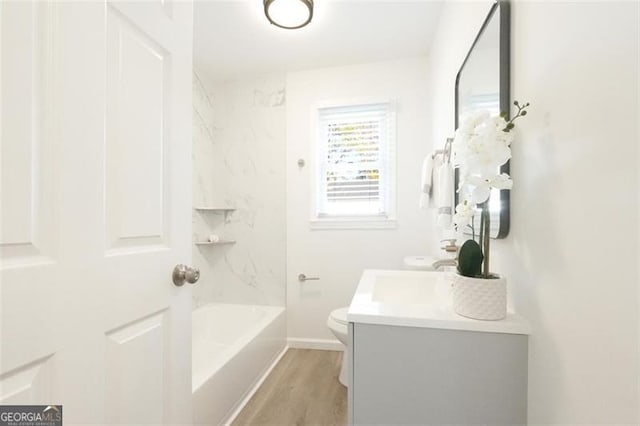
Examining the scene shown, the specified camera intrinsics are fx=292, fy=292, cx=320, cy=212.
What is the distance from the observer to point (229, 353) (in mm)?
1780

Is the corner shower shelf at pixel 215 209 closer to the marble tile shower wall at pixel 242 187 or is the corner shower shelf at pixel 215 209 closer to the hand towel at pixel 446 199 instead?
the marble tile shower wall at pixel 242 187

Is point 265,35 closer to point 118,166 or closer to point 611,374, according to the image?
point 118,166

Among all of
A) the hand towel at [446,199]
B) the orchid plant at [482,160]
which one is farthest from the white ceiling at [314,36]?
the orchid plant at [482,160]

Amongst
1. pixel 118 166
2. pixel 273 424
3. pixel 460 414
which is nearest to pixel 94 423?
pixel 118 166

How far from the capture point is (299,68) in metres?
2.59

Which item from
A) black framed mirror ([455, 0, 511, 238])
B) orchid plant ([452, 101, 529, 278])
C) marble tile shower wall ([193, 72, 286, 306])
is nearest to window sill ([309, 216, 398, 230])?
marble tile shower wall ([193, 72, 286, 306])

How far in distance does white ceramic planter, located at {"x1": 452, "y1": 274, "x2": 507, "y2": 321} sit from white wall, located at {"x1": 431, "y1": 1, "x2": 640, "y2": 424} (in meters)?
0.07

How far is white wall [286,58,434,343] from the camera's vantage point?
240 cm

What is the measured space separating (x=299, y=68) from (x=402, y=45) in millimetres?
885

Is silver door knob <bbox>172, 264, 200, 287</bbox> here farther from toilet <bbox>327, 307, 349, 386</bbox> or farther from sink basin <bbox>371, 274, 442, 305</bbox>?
toilet <bbox>327, 307, 349, 386</bbox>

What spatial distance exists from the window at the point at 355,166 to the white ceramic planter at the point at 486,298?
1598 mm

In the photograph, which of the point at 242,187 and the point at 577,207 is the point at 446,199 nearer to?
the point at 577,207

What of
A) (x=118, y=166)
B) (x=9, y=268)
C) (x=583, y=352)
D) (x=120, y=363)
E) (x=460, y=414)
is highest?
(x=118, y=166)

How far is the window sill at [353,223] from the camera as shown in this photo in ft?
7.98
